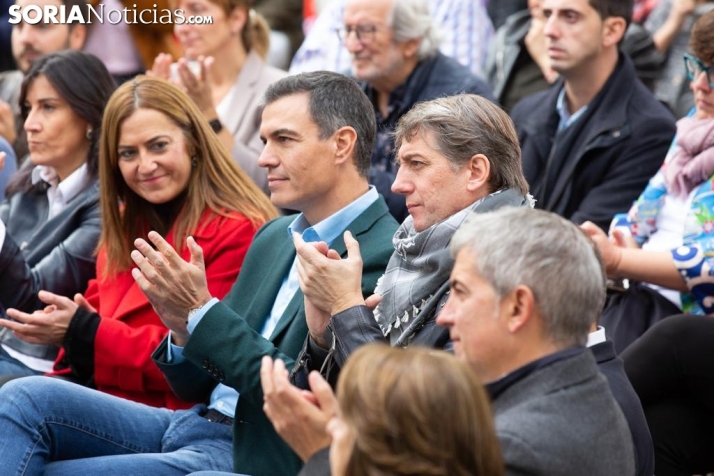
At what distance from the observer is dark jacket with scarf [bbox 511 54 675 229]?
4.38 metres

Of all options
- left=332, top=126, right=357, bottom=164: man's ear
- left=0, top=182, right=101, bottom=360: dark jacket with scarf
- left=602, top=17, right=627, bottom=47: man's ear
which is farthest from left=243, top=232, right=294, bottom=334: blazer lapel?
left=602, top=17, right=627, bottom=47: man's ear

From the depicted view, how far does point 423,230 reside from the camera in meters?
2.91

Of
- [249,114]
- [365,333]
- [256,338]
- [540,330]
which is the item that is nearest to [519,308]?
[540,330]

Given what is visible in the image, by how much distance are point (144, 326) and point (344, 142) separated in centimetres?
95

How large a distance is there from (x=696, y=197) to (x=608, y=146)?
73cm

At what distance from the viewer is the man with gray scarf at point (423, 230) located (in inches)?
108

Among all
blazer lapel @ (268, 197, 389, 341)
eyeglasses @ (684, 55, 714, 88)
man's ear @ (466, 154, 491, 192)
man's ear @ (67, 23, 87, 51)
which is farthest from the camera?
man's ear @ (67, 23, 87, 51)

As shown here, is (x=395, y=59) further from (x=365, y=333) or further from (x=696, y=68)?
(x=365, y=333)

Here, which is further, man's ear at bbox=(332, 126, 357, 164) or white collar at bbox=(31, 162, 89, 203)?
white collar at bbox=(31, 162, 89, 203)

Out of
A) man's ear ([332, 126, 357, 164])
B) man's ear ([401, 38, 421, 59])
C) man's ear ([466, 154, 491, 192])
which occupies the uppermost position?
man's ear ([401, 38, 421, 59])

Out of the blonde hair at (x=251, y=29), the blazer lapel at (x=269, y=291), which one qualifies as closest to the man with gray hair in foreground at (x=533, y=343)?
the blazer lapel at (x=269, y=291)

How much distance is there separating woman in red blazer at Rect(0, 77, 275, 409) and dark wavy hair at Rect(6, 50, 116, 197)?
2.05ft

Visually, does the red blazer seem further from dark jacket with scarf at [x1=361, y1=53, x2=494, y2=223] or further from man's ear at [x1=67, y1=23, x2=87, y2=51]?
man's ear at [x1=67, y1=23, x2=87, y2=51]

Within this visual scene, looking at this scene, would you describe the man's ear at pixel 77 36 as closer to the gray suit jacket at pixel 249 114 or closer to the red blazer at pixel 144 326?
the gray suit jacket at pixel 249 114
